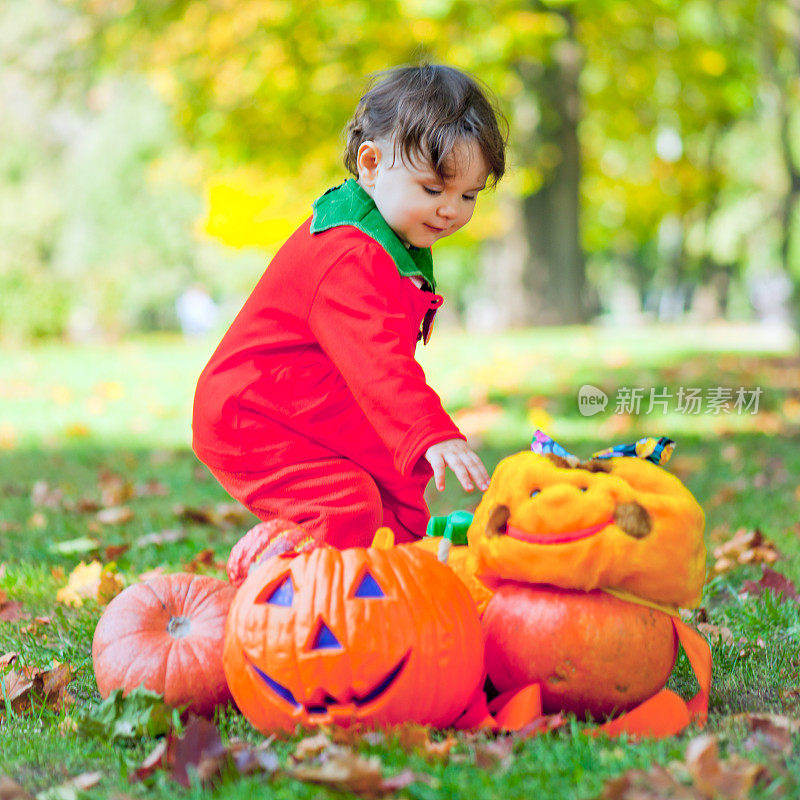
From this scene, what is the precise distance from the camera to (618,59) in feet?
55.5

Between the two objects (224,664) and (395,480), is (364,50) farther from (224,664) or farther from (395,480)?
(224,664)

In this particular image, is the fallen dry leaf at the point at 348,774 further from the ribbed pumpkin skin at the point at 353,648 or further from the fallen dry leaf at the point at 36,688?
the fallen dry leaf at the point at 36,688

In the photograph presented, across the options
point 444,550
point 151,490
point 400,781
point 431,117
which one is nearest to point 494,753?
point 400,781

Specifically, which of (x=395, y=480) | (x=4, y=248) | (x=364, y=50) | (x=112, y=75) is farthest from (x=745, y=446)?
(x=4, y=248)

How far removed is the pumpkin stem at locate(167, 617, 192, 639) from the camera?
2414mm

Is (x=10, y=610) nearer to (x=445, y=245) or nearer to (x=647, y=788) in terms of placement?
(x=647, y=788)

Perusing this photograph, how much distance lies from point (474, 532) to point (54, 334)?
18.8 metres

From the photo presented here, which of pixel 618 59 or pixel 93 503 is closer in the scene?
pixel 93 503

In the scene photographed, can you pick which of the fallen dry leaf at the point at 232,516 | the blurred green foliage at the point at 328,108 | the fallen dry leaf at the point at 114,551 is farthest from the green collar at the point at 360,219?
the fallen dry leaf at the point at 232,516

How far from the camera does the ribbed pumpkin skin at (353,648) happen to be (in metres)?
2.11

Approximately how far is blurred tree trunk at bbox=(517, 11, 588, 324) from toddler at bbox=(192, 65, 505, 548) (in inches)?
518

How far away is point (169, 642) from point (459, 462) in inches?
31.9

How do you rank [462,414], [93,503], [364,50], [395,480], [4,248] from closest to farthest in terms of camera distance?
[395,480] < [93,503] < [462,414] < [364,50] < [4,248]

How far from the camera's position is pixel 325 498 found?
295 cm
